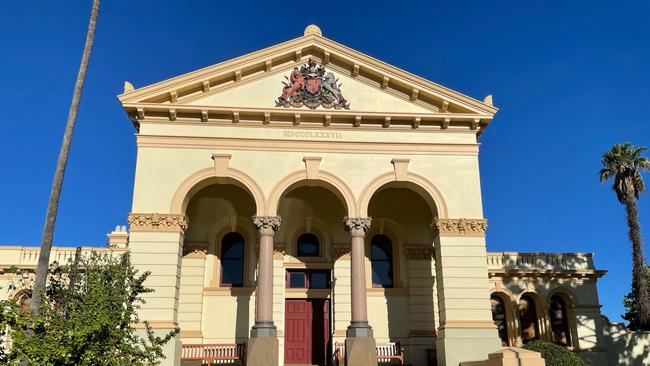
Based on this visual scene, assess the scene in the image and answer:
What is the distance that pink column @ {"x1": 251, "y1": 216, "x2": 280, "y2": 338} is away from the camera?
19.4m

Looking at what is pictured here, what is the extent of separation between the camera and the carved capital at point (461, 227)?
830 inches

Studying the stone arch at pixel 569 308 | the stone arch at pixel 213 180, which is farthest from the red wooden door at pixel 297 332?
the stone arch at pixel 569 308

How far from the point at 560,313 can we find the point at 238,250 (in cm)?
1818

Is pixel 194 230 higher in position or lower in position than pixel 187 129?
lower

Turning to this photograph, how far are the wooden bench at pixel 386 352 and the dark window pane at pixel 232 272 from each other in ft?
16.3

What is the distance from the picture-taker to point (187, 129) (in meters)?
21.6

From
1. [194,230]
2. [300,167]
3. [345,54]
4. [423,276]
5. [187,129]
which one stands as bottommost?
[423,276]

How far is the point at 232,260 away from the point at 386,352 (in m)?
7.49

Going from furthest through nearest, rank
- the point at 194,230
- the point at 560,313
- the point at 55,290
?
the point at 560,313
the point at 194,230
the point at 55,290

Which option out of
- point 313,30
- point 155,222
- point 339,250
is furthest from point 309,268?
point 313,30

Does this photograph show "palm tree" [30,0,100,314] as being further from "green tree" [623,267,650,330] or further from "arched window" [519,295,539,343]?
"green tree" [623,267,650,330]

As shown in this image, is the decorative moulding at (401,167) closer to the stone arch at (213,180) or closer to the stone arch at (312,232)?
the stone arch at (312,232)

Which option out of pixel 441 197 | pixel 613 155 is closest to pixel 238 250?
pixel 441 197

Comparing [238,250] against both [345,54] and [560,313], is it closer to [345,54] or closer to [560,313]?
[345,54]
